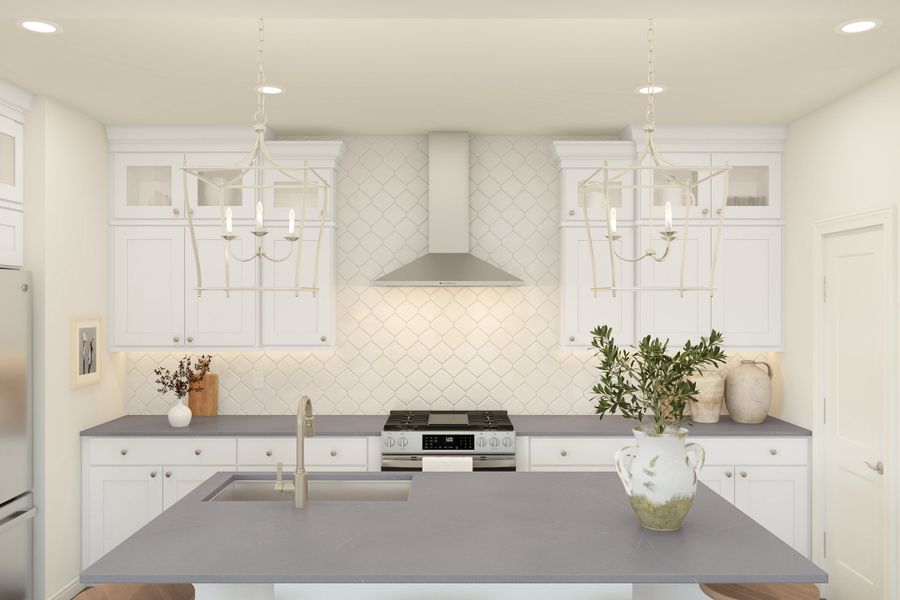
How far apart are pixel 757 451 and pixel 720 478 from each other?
0.27m

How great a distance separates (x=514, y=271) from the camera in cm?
460

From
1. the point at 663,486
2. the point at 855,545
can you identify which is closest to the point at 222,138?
the point at 663,486

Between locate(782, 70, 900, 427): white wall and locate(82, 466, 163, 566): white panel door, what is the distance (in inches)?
155

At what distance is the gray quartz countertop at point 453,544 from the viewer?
184 cm

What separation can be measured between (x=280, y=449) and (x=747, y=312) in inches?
120

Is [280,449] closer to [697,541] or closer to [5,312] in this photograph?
[5,312]

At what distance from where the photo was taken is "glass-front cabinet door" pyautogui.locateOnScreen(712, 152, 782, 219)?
4289mm

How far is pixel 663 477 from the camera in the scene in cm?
208

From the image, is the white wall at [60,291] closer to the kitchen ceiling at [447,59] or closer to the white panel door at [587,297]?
the kitchen ceiling at [447,59]

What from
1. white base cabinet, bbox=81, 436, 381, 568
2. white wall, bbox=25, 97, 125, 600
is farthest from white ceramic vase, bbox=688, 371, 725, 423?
white wall, bbox=25, 97, 125, 600

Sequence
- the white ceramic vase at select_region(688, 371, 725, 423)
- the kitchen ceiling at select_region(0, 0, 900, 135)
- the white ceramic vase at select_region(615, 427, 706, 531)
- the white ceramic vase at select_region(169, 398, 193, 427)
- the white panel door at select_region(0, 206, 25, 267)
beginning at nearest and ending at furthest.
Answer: the white ceramic vase at select_region(615, 427, 706, 531) < the kitchen ceiling at select_region(0, 0, 900, 135) < the white panel door at select_region(0, 206, 25, 267) < the white ceramic vase at select_region(169, 398, 193, 427) < the white ceramic vase at select_region(688, 371, 725, 423)

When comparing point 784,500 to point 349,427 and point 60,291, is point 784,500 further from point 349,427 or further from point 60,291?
point 60,291

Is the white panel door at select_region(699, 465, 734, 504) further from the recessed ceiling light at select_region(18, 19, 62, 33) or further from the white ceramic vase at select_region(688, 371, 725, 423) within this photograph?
the recessed ceiling light at select_region(18, 19, 62, 33)

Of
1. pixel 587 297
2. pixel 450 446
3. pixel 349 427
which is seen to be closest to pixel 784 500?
pixel 587 297
